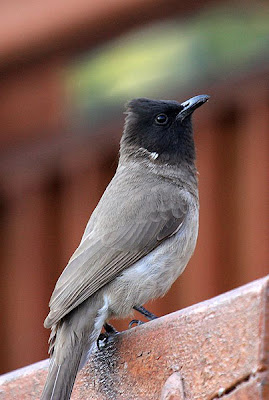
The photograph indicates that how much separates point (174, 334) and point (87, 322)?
37.9 inches

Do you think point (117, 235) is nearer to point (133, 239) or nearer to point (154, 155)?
point (133, 239)

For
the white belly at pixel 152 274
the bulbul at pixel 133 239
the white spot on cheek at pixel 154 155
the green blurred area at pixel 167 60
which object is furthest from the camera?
the green blurred area at pixel 167 60

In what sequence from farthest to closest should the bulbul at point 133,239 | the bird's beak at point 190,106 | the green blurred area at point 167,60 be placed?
1. the green blurred area at point 167,60
2. the bird's beak at point 190,106
3. the bulbul at point 133,239

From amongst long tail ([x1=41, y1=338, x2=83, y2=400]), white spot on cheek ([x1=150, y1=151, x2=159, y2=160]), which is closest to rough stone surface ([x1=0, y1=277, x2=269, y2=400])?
long tail ([x1=41, y1=338, x2=83, y2=400])

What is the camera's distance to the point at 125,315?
4.46 meters

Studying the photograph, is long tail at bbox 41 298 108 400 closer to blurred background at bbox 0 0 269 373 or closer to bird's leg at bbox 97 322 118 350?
bird's leg at bbox 97 322 118 350

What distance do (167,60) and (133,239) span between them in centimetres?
267

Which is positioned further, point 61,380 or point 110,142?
point 110,142

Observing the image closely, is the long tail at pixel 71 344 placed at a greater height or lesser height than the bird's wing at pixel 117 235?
lesser

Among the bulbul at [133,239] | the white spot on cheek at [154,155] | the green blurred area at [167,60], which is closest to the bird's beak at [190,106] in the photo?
the bulbul at [133,239]

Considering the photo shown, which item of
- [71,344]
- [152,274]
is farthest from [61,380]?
[152,274]

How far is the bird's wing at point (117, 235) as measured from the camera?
415 cm

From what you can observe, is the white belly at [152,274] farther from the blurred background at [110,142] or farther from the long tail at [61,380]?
the blurred background at [110,142]

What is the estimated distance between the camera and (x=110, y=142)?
6633 millimetres
